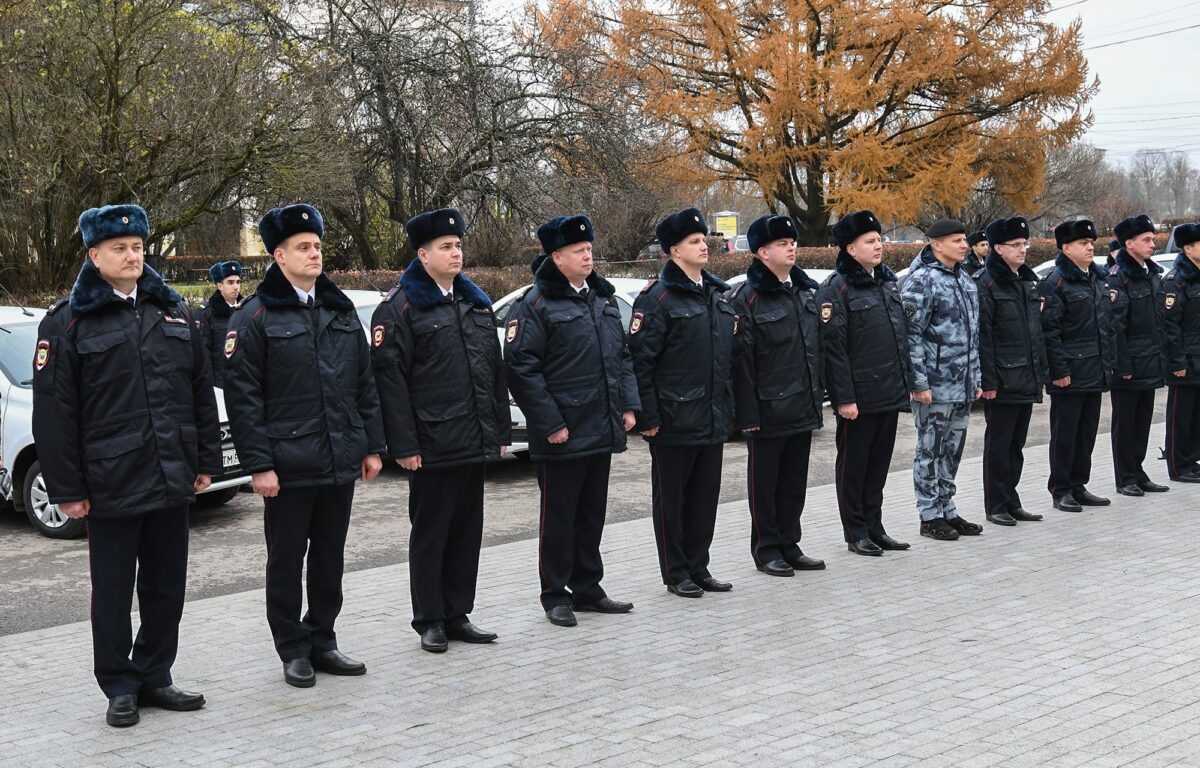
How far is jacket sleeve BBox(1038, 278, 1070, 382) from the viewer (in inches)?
396

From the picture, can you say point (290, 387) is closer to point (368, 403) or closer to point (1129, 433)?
point (368, 403)

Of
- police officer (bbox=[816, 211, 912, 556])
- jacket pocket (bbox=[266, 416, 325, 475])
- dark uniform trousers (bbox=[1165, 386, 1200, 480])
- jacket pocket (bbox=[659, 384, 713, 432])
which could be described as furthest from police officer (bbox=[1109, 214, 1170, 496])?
jacket pocket (bbox=[266, 416, 325, 475])

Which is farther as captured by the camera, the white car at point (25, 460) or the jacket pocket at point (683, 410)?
the white car at point (25, 460)

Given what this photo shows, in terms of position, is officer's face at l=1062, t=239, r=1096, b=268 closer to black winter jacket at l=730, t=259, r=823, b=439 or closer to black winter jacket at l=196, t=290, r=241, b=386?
black winter jacket at l=730, t=259, r=823, b=439

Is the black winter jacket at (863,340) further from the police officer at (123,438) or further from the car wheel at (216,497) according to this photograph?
the car wheel at (216,497)

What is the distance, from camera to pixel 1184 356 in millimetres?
10883

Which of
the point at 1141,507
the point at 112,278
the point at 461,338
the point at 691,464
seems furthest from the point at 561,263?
the point at 1141,507

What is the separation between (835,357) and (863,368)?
9.4 inches

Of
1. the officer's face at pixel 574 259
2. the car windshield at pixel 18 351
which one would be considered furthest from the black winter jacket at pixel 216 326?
the officer's face at pixel 574 259

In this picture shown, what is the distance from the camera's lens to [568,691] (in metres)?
5.76

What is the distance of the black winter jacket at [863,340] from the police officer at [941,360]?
342 millimetres

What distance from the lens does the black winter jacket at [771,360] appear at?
7938 mm

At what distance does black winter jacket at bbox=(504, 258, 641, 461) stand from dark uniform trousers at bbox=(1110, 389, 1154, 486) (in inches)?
209

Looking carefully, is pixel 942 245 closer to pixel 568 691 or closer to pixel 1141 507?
pixel 1141 507
